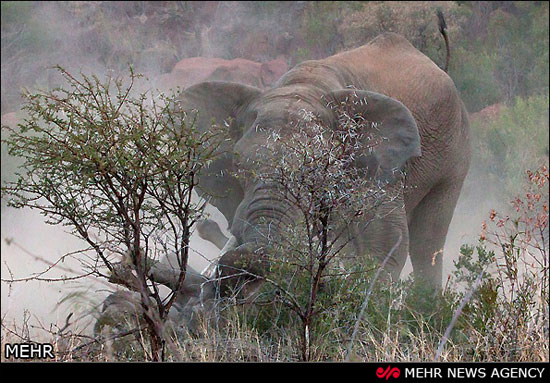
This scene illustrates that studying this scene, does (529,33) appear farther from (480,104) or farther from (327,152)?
(327,152)

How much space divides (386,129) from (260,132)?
1.00 meters

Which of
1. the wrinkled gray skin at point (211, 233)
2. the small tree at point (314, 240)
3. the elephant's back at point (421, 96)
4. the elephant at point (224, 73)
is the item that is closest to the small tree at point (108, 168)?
the small tree at point (314, 240)

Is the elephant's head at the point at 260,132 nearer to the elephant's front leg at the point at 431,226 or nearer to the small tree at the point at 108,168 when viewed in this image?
the small tree at the point at 108,168

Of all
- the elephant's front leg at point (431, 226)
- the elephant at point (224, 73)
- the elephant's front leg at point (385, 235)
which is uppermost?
the elephant at point (224, 73)

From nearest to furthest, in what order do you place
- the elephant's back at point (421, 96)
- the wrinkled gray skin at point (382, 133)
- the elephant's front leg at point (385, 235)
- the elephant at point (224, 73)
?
the wrinkled gray skin at point (382, 133) < the elephant's front leg at point (385, 235) < the elephant's back at point (421, 96) < the elephant at point (224, 73)

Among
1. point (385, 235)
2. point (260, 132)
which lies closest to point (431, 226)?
point (385, 235)

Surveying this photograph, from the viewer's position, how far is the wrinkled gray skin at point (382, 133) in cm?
554

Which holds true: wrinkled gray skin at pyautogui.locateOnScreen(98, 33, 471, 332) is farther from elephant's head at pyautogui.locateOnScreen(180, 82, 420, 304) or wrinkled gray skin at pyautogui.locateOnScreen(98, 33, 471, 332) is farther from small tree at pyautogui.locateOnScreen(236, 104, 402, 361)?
small tree at pyautogui.locateOnScreen(236, 104, 402, 361)

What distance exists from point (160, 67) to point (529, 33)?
9.91 meters

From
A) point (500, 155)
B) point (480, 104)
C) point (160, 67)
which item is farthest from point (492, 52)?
point (160, 67)

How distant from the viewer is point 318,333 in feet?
14.2

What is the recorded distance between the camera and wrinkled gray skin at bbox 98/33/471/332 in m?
5.32

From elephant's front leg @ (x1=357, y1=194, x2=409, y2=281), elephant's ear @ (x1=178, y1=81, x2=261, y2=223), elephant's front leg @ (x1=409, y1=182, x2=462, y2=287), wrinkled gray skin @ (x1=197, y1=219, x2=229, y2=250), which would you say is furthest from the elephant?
elephant's front leg @ (x1=357, y1=194, x2=409, y2=281)

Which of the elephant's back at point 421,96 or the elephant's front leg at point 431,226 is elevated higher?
the elephant's back at point 421,96
